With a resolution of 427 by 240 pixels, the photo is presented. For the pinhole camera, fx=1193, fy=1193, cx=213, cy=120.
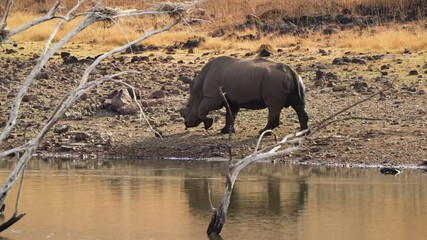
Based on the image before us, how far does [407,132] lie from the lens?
1762cm

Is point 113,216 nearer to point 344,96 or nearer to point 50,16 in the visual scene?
point 50,16

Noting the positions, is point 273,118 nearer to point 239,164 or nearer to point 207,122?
point 207,122

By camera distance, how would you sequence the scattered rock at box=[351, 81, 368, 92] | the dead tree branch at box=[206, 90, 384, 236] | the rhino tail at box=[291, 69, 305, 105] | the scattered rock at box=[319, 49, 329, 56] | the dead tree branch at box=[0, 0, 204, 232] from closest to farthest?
the dead tree branch at box=[0, 0, 204, 232]
the dead tree branch at box=[206, 90, 384, 236]
the rhino tail at box=[291, 69, 305, 105]
the scattered rock at box=[351, 81, 368, 92]
the scattered rock at box=[319, 49, 329, 56]

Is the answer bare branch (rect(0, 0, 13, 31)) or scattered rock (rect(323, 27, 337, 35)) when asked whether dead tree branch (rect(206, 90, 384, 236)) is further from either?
scattered rock (rect(323, 27, 337, 35))

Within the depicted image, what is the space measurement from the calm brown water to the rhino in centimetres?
110

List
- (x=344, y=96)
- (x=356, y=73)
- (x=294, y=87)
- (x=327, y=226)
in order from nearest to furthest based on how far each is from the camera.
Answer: (x=327, y=226)
(x=294, y=87)
(x=344, y=96)
(x=356, y=73)

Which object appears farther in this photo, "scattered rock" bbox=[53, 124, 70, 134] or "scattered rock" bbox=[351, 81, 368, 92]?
"scattered rock" bbox=[351, 81, 368, 92]

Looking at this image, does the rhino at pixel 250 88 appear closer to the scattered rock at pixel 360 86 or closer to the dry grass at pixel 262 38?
the scattered rock at pixel 360 86

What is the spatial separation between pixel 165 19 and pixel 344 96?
32.3 ft

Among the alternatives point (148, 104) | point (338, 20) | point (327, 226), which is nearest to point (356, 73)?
point (148, 104)

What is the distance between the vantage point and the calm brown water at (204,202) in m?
12.0

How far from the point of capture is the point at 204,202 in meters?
14.0

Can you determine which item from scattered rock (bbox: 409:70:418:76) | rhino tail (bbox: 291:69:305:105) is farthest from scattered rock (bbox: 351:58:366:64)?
rhino tail (bbox: 291:69:305:105)

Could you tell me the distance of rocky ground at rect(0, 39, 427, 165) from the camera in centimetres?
1742
